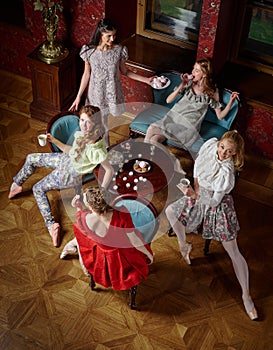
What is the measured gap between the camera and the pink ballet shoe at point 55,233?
4.34 m

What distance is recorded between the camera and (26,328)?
3.84m

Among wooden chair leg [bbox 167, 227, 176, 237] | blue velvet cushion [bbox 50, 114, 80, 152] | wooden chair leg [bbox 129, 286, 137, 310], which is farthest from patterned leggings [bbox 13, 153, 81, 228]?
wooden chair leg [bbox 129, 286, 137, 310]

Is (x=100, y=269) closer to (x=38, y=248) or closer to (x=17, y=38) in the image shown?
(x=38, y=248)

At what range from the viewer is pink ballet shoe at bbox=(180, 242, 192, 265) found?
423 centimetres

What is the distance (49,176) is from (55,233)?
0.44m

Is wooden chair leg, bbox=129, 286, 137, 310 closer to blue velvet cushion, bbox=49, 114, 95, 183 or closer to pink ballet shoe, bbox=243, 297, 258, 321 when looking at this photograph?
pink ballet shoe, bbox=243, 297, 258, 321

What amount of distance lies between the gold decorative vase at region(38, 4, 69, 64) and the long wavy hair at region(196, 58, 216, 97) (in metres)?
1.34

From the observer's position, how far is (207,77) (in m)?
4.41

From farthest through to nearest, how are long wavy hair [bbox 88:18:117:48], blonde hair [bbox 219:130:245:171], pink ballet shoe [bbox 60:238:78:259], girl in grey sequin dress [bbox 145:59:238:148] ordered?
girl in grey sequin dress [bbox 145:59:238:148]
long wavy hair [bbox 88:18:117:48]
pink ballet shoe [bbox 60:238:78:259]
blonde hair [bbox 219:130:245:171]

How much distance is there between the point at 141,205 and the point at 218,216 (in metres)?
0.55

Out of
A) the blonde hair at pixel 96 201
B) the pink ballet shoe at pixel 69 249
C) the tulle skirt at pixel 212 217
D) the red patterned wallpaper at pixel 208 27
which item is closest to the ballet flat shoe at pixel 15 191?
the pink ballet shoe at pixel 69 249

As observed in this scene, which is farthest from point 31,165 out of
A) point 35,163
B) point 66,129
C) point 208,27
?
point 208,27

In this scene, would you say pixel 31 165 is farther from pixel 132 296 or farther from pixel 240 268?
pixel 240 268

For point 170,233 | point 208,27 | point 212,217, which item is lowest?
point 170,233
